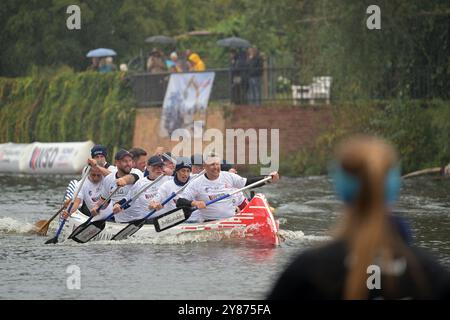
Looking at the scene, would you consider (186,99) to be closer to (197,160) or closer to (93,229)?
(197,160)

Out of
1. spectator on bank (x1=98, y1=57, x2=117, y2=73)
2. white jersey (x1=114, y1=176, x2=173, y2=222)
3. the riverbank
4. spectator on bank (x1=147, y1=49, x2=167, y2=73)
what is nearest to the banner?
the riverbank

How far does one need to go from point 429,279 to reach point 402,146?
80.1 ft

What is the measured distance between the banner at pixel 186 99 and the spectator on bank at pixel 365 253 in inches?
1071

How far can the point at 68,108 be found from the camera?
124 feet

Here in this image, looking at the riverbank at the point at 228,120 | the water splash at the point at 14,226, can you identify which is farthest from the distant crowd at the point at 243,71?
the water splash at the point at 14,226

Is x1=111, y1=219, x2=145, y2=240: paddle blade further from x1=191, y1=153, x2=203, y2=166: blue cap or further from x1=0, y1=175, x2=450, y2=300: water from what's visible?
x1=191, y1=153, x2=203, y2=166: blue cap

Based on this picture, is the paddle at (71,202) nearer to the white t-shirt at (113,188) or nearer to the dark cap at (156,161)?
the white t-shirt at (113,188)

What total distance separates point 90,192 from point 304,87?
575 inches

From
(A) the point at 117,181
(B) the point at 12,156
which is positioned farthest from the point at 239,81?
(A) the point at 117,181

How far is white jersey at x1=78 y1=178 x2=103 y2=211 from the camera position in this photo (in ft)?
58.0

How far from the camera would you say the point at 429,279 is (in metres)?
4.78

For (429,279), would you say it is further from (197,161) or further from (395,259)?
(197,161)

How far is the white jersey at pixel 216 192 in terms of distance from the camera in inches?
671
